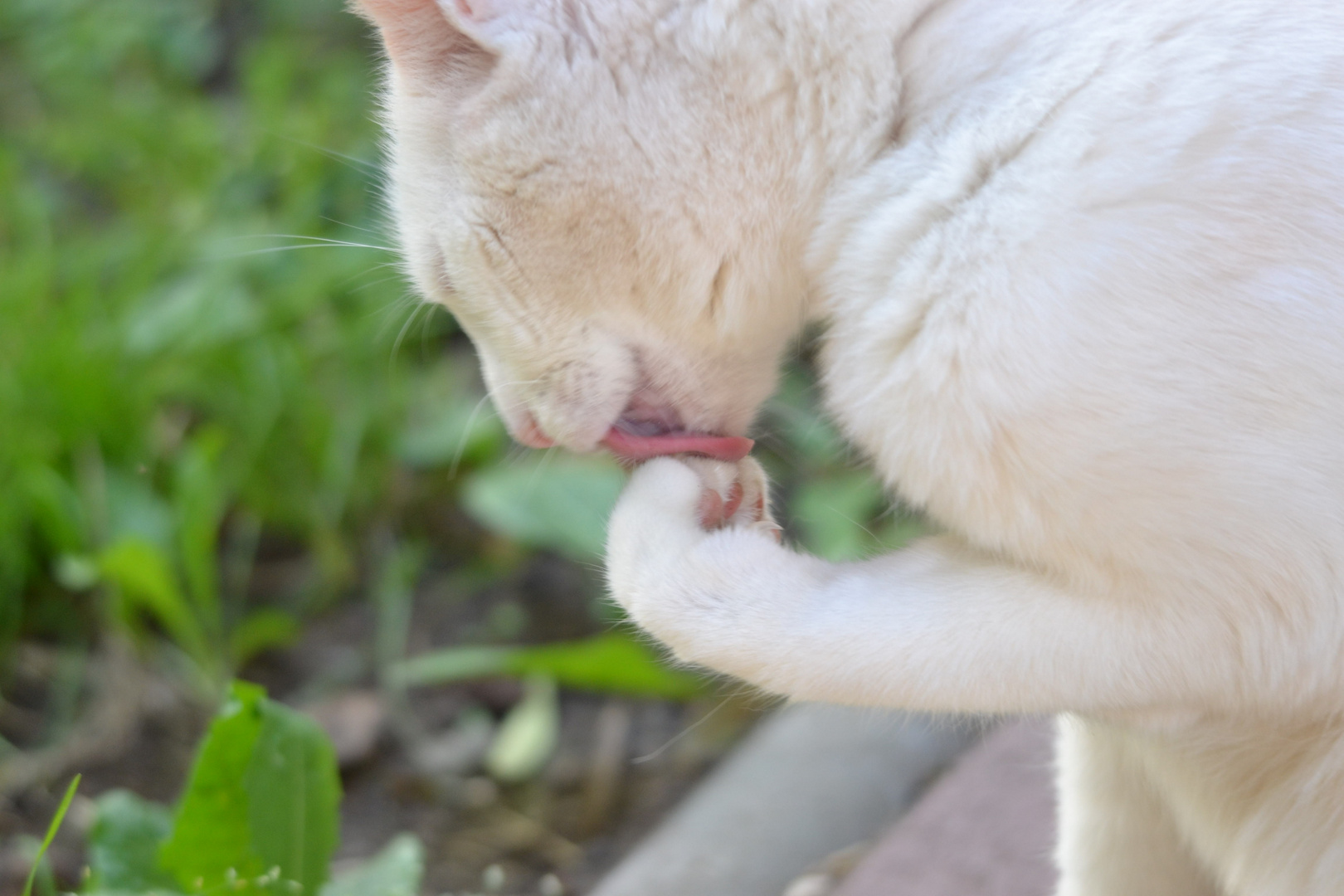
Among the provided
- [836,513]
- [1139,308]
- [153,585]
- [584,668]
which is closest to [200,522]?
[153,585]

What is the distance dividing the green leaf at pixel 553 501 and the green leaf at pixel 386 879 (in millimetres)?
545

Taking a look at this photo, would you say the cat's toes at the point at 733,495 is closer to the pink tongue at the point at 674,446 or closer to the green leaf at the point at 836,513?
the pink tongue at the point at 674,446

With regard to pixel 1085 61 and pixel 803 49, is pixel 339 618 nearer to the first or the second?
pixel 803 49

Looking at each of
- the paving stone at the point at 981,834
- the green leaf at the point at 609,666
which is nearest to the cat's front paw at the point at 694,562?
the paving stone at the point at 981,834

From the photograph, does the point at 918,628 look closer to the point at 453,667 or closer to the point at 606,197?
the point at 606,197

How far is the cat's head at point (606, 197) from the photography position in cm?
84

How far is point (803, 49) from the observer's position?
0.83m

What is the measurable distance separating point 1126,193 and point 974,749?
791 millimetres

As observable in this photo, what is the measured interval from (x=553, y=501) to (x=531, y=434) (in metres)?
0.56

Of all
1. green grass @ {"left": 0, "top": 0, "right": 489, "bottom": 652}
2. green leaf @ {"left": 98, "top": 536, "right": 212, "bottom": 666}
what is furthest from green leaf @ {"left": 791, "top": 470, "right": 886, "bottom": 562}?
green leaf @ {"left": 98, "top": 536, "right": 212, "bottom": 666}

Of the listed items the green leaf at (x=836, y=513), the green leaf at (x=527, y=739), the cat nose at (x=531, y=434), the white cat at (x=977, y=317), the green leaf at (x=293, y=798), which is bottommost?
the green leaf at (x=527, y=739)

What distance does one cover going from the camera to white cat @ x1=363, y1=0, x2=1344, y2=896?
2.31 ft

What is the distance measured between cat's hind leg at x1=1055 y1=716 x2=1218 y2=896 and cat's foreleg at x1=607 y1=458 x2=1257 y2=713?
26 cm

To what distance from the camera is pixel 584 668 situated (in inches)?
56.5
